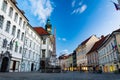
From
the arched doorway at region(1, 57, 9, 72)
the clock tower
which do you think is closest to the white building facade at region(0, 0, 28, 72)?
the arched doorway at region(1, 57, 9, 72)

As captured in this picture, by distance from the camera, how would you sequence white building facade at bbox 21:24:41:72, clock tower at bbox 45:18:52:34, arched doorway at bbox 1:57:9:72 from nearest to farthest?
arched doorway at bbox 1:57:9:72 → white building facade at bbox 21:24:41:72 → clock tower at bbox 45:18:52:34

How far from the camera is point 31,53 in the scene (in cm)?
4191

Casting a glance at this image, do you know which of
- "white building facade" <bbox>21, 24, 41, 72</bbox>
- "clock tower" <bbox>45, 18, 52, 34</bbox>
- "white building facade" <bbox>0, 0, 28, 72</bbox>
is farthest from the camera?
"clock tower" <bbox>45, 18, 52, 34</bbox>

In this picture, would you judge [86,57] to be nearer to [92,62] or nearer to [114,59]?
[92,62]

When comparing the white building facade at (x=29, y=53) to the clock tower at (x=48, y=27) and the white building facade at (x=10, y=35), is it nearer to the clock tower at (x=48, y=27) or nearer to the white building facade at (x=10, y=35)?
the white building facade at (x=10, y=35)

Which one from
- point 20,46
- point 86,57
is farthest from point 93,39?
point 20,46

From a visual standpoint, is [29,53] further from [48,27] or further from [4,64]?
[48,27]

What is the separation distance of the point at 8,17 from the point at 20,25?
21.7 ft

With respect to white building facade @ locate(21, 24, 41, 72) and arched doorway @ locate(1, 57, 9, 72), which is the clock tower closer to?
white building facade @ locate(21, 24, 41, 72)

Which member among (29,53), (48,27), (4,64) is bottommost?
(4,64)

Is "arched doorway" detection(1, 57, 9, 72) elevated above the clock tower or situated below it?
below

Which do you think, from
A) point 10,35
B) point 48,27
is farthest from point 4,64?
point 48,27

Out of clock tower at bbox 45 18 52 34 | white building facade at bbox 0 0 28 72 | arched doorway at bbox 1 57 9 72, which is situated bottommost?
arched doorway at bbox 1 57 9 72

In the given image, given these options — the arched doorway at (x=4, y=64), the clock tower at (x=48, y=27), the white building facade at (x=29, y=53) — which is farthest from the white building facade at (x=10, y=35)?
the clock tower at (x=48, y=27)
